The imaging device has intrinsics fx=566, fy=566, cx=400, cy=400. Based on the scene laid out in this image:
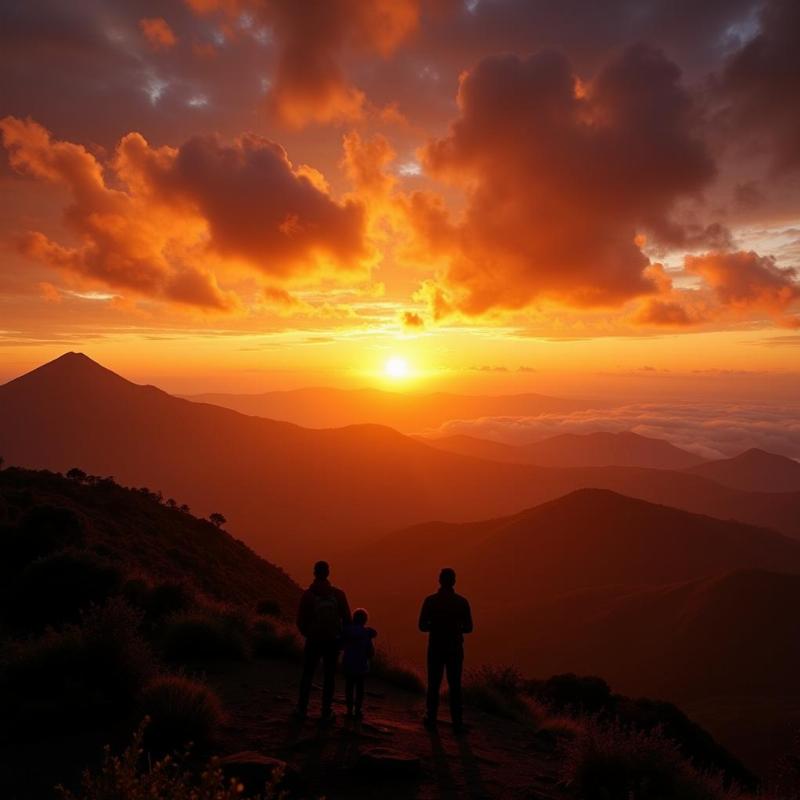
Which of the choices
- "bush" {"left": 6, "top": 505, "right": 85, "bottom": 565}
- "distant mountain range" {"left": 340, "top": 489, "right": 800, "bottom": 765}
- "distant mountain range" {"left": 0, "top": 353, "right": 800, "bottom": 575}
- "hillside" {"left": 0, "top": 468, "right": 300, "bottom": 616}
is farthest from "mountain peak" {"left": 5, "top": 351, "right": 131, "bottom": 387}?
"bush" {"left": 6, "top": 505, "right": 85, "bottom": 565}

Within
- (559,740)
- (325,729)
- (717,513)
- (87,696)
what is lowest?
(717,513)

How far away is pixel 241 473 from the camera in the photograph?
Result: 175375mm

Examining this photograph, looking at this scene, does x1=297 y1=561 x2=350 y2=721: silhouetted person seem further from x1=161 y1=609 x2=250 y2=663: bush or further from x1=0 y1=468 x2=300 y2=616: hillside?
x1=0 y1=468 x2=300 y2=616: hillside

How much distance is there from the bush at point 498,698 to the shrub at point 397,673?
1.01 m

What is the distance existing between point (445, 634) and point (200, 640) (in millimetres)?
5038

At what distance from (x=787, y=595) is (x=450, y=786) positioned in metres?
67.3

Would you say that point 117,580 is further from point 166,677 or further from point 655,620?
point 655,620

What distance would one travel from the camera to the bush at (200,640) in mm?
10516

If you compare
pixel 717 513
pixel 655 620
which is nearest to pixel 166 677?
pixel 655 620

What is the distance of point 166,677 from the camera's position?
7.40 meters

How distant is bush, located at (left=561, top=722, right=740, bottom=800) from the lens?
6.34 m

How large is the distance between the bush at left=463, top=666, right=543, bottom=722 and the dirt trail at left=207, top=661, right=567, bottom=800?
0.60 m

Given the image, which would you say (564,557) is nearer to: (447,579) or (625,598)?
(625,598)

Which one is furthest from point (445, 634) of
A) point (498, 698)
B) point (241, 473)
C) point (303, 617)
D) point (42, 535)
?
point (241, 473)
